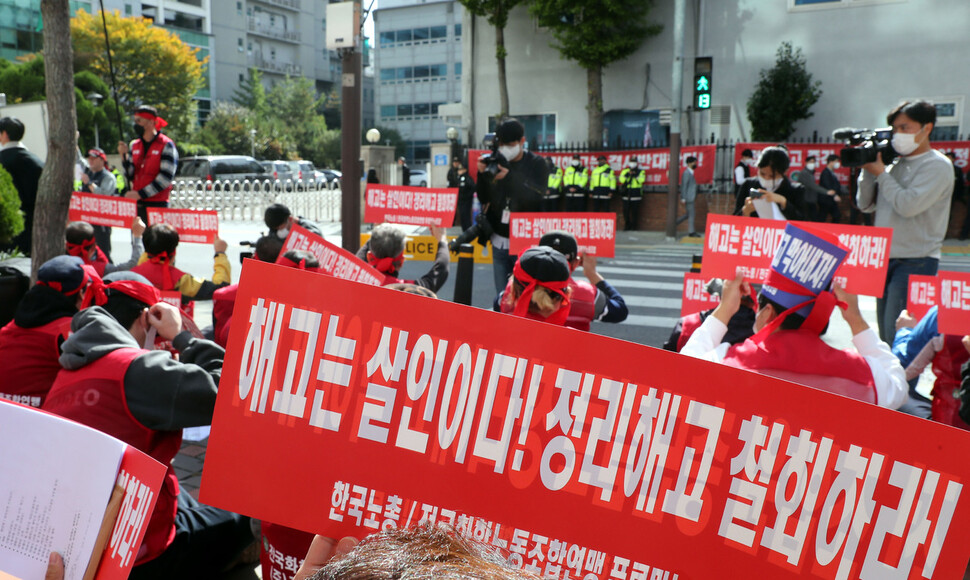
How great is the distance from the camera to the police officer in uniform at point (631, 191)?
730 inches

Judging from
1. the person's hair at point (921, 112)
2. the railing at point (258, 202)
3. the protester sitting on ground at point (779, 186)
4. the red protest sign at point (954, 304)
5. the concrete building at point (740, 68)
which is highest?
the concrete building at point (740, 68)

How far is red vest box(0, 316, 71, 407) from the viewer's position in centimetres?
317

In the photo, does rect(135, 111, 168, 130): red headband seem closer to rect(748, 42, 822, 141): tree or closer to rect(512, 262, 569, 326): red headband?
rect(512, 262, 569, 326): red headband

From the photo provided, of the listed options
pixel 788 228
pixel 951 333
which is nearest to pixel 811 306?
pixel 788 228

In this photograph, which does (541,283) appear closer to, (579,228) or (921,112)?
(579,228)

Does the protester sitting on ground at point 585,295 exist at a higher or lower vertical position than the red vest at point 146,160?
lower

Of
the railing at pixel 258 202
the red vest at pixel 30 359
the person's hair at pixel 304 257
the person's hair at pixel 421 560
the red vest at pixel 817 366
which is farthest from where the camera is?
the railing at pixel 258 202

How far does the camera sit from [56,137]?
5500 millimetres

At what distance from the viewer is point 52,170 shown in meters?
5.59

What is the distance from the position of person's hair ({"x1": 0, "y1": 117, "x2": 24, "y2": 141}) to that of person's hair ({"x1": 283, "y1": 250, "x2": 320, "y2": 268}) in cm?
564

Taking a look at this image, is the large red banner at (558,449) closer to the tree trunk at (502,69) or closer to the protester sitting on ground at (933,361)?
the protester sitting on ground at (933,361)

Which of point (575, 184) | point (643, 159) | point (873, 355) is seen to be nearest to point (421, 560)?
point (873, 355)

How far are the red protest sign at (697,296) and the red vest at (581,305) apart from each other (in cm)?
62

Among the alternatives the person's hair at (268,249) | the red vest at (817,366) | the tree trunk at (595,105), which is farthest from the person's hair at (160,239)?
the tree trunk at (595,105)
